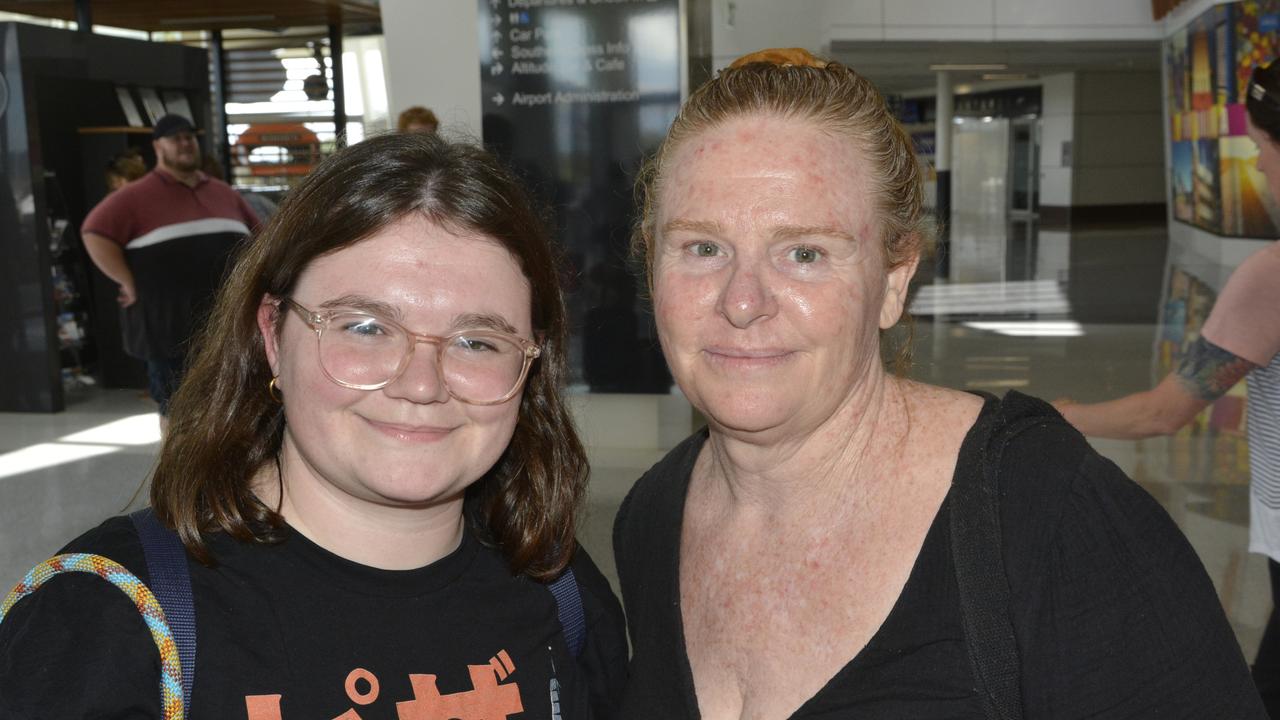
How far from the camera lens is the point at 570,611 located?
169 cm

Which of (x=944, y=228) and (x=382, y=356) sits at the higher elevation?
(x=944, y=228)

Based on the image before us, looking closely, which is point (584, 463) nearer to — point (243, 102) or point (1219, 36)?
point (243, 102)

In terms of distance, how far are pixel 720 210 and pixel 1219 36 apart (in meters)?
18.0

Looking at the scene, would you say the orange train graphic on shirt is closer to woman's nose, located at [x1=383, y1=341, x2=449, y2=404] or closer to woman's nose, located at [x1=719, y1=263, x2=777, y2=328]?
woman's nose, located at [x1=383, y1=341, x2=449, y2=404]

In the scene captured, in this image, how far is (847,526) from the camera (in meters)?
1.63

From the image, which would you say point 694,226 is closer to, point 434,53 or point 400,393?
point 400,393

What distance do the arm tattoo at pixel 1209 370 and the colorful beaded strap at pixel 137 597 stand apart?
2.35 metres

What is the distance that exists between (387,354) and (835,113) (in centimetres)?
69

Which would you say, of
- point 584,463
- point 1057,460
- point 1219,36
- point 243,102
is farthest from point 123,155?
point 1219,36

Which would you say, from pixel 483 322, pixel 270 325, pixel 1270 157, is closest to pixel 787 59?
pixel 483 322

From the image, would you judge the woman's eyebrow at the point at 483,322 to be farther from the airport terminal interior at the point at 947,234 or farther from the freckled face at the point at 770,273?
the airport terminal interior at the point at 947,234

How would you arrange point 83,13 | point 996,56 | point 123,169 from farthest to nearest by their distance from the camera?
point 996,56 < point 83,13 < point 123,169

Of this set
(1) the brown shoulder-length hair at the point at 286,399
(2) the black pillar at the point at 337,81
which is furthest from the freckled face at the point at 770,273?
(2) the black pillar at the point at 337,81

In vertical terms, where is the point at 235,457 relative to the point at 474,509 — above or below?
above
